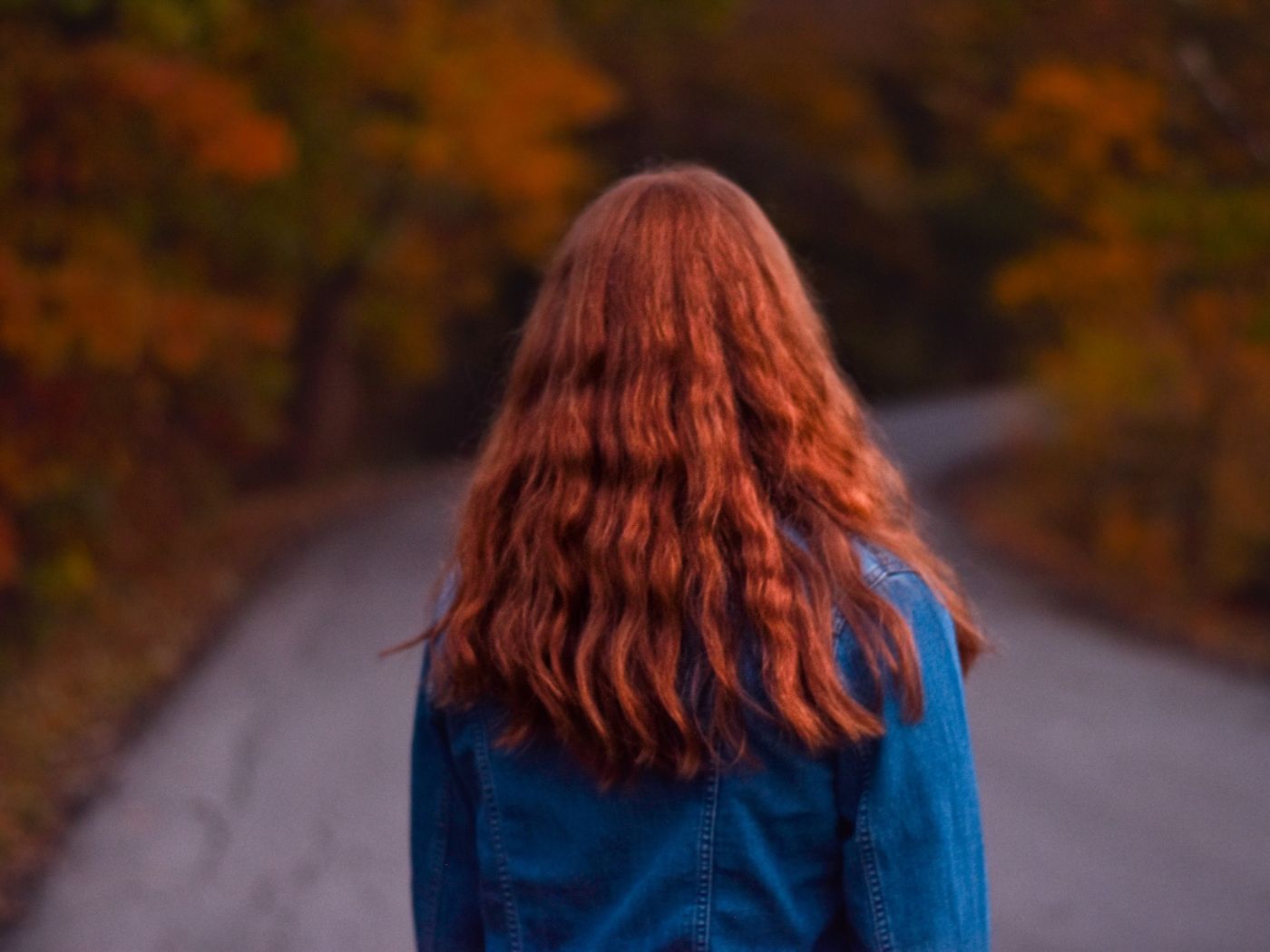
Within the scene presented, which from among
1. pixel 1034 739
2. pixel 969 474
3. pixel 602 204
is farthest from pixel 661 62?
pixel 602 204

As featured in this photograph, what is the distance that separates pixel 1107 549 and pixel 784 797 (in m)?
13.0

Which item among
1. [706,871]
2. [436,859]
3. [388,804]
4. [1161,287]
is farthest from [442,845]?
[1161,287]

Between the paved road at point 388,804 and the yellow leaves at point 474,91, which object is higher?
the yellow leaves at point 474,91

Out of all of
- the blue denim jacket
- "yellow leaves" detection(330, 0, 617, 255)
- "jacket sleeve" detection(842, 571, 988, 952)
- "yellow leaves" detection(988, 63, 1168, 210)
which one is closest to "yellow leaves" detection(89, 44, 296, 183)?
"yellow leaves" detection(330, 0, 617, 255)

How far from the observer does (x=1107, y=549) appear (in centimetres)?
1392

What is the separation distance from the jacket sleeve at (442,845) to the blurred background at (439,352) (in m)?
0.67

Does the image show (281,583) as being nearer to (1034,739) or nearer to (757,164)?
(1034,739)

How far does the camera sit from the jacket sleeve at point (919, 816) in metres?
1.58

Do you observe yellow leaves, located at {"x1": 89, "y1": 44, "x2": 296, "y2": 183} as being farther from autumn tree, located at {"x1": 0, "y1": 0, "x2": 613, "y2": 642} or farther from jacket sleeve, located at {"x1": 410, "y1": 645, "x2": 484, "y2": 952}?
jacket sleeve, located at {"x1": 410, "y1": 645, "x2": 484, "y2": 952}

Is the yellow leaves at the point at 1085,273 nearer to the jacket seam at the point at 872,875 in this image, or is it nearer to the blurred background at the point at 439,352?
the blurred background at the point at 439,352

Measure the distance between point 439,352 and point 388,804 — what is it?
15.5m

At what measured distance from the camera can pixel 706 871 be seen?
161cm

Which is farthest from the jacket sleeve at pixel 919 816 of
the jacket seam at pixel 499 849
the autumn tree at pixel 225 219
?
the autumn tree at pixel 225 219

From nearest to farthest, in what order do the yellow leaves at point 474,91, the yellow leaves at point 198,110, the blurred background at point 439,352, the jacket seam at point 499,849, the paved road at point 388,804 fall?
the jacket seam at point 499,849 < the paved road at point 388,804 < the blurred background at point 439,352 < the yellow leaves at point 198,110 < the yellow leaves at point 474,91
